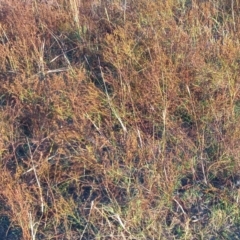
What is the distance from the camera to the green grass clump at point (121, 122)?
7.54 feet

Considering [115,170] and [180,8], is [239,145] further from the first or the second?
[180,8]

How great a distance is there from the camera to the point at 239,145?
8.31 ft

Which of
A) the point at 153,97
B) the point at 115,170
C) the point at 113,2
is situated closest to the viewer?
the point at 115,170

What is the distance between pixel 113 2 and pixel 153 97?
4.13 feet

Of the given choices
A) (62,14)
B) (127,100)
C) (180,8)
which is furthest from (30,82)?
(180,8)

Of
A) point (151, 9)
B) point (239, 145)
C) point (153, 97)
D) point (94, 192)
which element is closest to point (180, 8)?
point (151, 9)

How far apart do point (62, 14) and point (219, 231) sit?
7.03ft

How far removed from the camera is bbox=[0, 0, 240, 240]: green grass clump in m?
2.30

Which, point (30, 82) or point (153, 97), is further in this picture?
point (30, 82)

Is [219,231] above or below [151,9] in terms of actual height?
below

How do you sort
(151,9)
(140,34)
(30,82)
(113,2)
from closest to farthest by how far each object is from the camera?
(30,82) → (140,34) → (151,9) → (113,2)

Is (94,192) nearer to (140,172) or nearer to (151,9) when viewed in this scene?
(140,172)

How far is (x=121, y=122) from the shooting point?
2664mm

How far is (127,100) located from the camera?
2.89 metres
